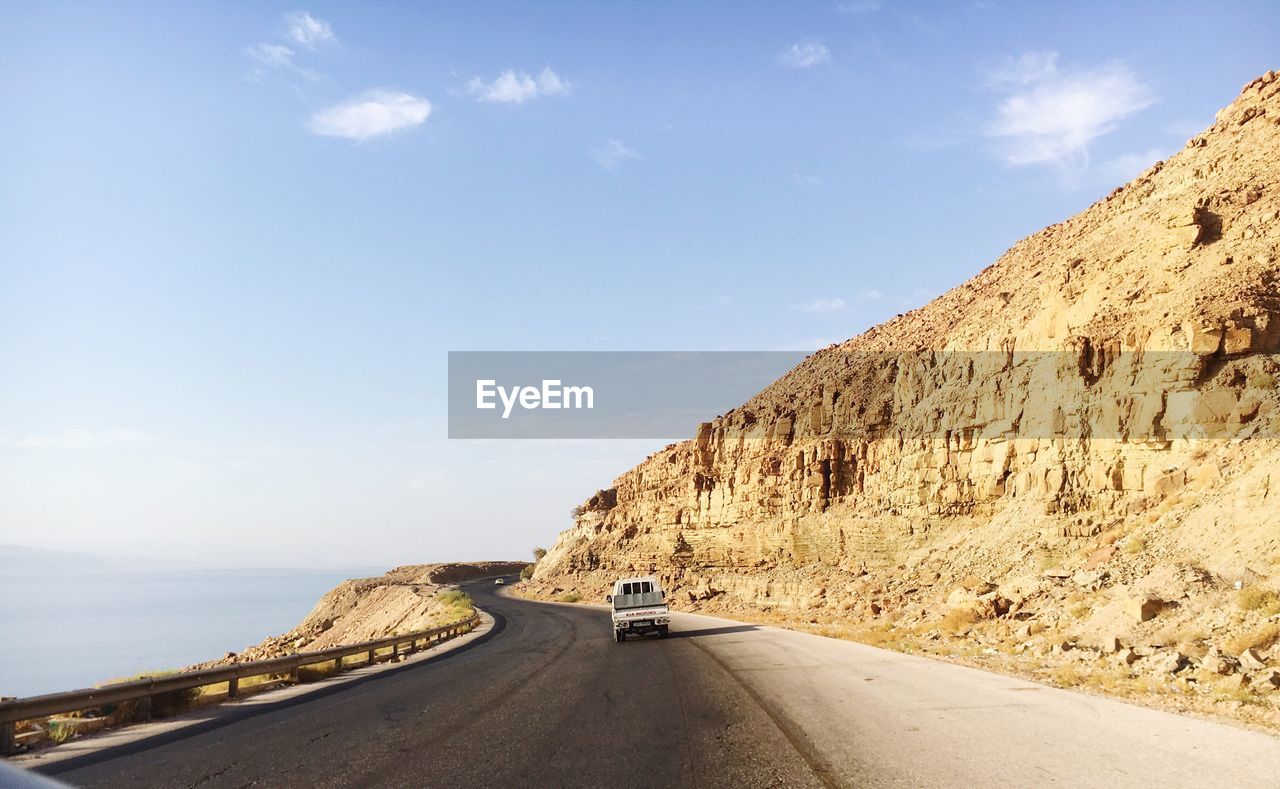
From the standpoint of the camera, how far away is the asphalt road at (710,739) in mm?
7660

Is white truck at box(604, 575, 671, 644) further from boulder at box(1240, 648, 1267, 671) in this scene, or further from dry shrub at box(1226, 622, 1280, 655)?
boulder at box(1240, 648, 1267, 671)

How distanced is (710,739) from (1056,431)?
25.6 metres

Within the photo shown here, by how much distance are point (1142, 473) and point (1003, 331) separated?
12411 mm

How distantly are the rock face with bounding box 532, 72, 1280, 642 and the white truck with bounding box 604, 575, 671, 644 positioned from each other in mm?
9228

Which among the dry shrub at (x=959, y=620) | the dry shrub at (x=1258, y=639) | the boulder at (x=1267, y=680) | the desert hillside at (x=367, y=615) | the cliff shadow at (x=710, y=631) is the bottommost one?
the desert hillside at (x=367, y=615)

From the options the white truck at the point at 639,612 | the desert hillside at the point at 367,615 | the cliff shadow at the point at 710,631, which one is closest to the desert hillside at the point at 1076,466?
the cliff shadow at the point at 710,631

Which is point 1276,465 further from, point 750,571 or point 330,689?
point 750,571

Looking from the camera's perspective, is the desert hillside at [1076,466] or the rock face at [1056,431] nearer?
the desert hillside at [1076,466]

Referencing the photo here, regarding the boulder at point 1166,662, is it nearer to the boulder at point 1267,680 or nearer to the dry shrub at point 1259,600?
the boulder at point 1267,680

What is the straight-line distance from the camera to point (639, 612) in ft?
88.9

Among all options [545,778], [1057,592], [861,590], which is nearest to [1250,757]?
[545,778]

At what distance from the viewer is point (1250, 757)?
25.8 ft

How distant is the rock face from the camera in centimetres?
2303

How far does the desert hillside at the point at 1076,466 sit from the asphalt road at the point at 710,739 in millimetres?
2500
